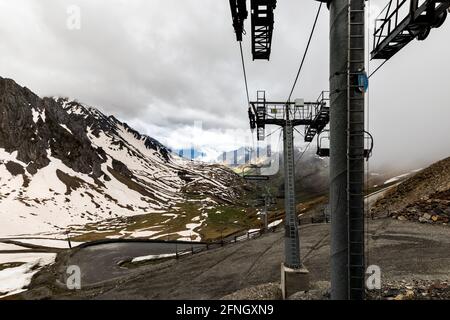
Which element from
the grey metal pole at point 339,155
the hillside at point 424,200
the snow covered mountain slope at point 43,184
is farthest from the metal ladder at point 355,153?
the snow covered mountain slope at point 43,184

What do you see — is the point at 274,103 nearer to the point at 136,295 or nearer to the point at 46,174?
the point at 136,295

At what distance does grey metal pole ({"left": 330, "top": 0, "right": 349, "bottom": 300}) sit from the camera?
27.0 ft

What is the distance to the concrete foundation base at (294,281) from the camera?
1581 cm

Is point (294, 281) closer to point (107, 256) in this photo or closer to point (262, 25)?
point (262, 25)

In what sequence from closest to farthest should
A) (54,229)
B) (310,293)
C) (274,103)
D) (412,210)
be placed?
(310,293)
(274,103)
(412,210)
(54,229)

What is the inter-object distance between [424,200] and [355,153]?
39591mm

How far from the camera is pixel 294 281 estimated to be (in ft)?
52.3

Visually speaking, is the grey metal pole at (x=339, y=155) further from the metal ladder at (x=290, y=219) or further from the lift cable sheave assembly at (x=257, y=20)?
the metal ladder at (x=290, y=219)

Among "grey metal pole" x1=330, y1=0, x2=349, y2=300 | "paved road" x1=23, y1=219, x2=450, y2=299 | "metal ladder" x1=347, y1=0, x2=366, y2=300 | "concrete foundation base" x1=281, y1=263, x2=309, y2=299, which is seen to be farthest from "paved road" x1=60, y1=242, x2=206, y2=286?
"metal ladder" x1=347, y1=0, x2=366, y2=300

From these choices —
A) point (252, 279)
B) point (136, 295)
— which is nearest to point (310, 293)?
point (252, 279)

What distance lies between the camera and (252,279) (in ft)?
82.6

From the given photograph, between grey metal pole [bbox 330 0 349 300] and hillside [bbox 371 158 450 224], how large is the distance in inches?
1304

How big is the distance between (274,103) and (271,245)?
21991mm

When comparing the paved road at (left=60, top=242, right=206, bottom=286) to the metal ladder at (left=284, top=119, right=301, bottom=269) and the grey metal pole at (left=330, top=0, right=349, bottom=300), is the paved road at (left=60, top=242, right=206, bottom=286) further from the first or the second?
the grey metal pole at (left=330, top=0, right=349, bottom=300)
